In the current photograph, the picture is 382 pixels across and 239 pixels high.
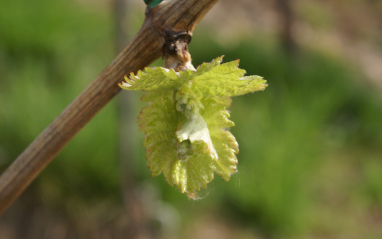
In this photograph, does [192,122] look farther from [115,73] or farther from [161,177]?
[161,177]

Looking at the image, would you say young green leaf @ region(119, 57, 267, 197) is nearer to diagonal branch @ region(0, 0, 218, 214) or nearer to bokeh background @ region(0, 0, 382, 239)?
diagonal branch @ region(0, 0, 218, 214)

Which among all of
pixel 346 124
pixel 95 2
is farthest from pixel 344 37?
pixel 95 2

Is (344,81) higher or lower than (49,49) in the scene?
higher

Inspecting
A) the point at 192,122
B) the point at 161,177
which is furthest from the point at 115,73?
the point at 161,177

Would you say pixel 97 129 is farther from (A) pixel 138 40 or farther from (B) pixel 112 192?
(A) pixel 138 40

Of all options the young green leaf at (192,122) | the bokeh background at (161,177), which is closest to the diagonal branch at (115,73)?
the young green leaf at (192,122)

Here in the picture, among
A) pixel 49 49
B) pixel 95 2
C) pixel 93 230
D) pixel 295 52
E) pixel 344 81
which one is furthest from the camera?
pixel 95 2

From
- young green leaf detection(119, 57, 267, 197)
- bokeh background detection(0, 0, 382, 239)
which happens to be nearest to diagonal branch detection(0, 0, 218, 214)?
young green leaf detection(119, 57, 267, 197)
